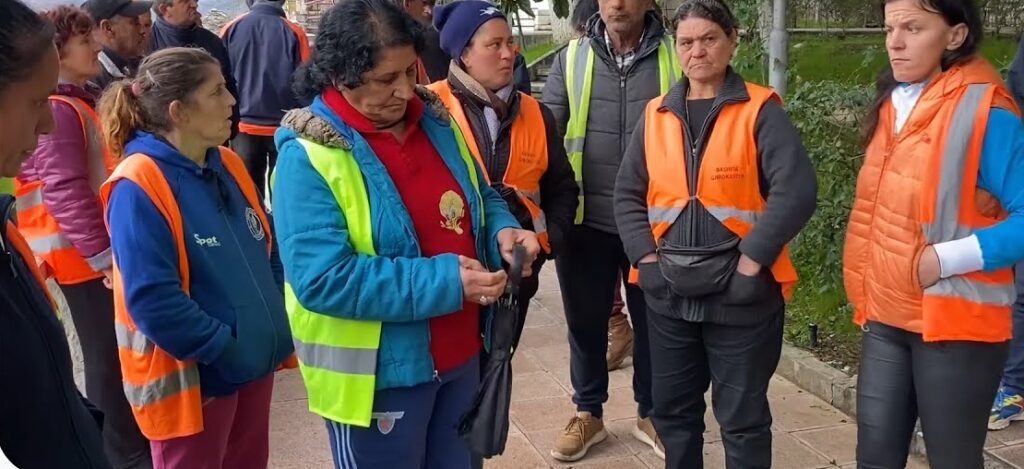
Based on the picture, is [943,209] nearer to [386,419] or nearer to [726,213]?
[726,213]

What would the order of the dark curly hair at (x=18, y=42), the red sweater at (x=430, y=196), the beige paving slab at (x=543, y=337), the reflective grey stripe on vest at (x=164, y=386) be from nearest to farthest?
1. the dark curly hair at (x=18, y=42)
2. the red sweater at (x=430, y=196)
3. the reflective grey stripe on vest at (x=164, y=386)
4. the beige paving slab at (x=543, y=337)

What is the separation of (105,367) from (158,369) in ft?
3.21

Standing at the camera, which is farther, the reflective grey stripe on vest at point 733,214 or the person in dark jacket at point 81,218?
the person in dark jacket at point 81,218

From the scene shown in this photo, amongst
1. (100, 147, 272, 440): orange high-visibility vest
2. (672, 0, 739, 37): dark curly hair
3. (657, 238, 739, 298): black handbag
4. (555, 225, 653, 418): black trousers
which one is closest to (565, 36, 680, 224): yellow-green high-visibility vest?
(555, 225, 653, 418): black trousers

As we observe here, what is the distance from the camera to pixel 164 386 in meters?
2.61

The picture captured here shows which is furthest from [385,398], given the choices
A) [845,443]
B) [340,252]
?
[845,443]

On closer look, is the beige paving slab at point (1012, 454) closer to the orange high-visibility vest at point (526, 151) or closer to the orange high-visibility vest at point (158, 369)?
the orange high-visibility vest at point (526, 151)

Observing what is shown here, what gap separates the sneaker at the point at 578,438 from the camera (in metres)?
3.90

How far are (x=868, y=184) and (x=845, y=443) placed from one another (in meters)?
1.63

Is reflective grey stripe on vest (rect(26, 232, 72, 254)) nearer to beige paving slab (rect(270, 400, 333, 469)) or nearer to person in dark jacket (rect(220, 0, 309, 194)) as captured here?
beige paving slab (rect(270, 400, 333, 469))

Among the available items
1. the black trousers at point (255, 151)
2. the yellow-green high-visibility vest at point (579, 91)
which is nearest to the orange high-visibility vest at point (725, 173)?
the yellow-green high-visibility vest at point (579, 91)

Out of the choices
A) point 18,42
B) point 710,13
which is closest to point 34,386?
point 18,42

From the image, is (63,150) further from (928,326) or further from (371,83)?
(928,326)

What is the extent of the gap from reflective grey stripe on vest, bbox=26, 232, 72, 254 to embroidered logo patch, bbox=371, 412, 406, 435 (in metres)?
1.68
